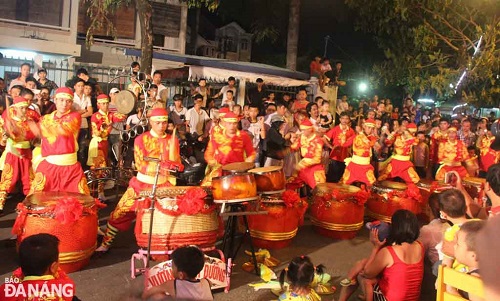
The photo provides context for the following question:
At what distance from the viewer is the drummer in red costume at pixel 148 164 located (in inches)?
226

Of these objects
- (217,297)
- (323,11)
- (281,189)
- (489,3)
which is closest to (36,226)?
(217,297)

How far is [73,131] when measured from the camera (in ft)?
19.0

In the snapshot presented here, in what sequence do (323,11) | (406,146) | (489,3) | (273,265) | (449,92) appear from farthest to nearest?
(323,11) < (449,92) < (489,3) < (406,146) < (273,265)

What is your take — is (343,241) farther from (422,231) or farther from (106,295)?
(106,295)

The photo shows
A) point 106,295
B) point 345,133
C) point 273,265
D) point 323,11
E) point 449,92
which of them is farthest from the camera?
point 323,11

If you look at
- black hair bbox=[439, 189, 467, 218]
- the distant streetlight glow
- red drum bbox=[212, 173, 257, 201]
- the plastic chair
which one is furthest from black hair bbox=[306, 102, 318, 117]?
the distant streetlight glow

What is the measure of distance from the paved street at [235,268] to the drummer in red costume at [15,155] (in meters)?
0.49

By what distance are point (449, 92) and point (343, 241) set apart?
9.87 m

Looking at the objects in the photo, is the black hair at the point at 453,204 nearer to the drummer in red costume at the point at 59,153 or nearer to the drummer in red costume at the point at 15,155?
the drummer in red costume at the point at 59,153

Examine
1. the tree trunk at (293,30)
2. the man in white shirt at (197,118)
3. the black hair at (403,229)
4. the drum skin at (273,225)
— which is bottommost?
the drum skin at (273,225)

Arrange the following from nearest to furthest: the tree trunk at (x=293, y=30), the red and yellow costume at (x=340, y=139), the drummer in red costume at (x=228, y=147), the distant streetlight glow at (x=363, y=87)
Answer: the drummer in red costume at (x=228, y=147) < the red and yellow costume at (x=340, y=139) < the tree trunk at (x=293, y=30) < the distant streetlight glow at (x=363, y=87)

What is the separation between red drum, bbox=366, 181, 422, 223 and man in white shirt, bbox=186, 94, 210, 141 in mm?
3811

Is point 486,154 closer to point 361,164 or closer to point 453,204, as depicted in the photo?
point 361,164

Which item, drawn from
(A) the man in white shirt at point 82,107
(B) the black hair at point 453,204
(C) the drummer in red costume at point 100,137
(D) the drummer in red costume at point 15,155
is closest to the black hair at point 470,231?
(B) the black hair at point 453,204
